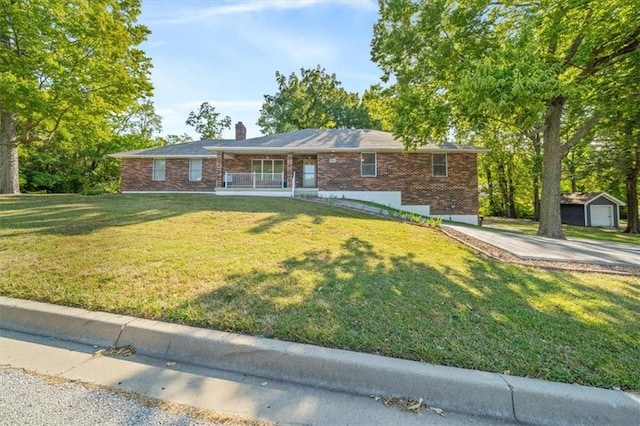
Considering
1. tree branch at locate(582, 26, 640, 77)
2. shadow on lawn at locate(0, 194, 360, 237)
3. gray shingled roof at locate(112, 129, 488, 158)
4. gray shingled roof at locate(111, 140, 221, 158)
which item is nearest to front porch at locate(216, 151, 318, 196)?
gray shingled roof at locate(112, 129, 488, 158)

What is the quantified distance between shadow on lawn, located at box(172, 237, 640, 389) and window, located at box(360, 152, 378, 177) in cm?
1159

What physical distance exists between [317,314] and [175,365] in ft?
4.47

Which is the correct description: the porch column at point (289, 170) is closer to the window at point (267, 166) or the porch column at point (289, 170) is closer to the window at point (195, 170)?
the window at point (267, 166)

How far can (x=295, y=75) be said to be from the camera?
31359mm

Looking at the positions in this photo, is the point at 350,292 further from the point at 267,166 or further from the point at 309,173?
the point at 267,166

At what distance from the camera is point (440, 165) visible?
632 inches

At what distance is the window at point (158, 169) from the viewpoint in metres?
19.0

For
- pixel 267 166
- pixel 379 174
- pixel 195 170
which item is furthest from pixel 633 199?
pixel 195 170

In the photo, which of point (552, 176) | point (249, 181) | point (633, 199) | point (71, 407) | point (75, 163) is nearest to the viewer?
point (71, 407)

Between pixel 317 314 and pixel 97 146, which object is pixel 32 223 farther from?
pixel 97 146

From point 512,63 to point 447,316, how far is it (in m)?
6.57

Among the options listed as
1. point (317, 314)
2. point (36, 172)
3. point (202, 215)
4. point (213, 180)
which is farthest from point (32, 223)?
point (36, 172)

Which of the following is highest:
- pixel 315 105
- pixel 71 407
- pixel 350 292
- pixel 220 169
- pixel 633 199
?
pixel 315 105

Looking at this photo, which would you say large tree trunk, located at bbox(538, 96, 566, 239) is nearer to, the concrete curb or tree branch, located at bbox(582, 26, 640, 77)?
tree branch, located at bbox(582, 26, 640, 77)
